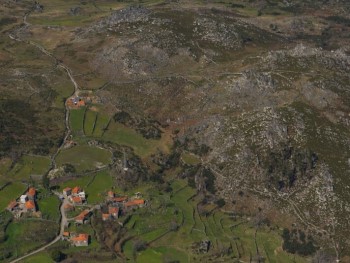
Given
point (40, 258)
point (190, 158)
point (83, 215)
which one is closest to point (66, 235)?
point (83, 215)

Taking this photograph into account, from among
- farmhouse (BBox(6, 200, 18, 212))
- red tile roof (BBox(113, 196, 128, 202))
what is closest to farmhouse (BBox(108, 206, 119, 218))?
red tile roof (BBox(113, 196, 128, 202))

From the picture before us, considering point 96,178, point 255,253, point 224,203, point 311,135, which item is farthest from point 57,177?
point 311,135

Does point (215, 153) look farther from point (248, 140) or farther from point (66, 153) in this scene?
point (66, 153)

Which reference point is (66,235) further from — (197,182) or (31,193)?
(197,182)

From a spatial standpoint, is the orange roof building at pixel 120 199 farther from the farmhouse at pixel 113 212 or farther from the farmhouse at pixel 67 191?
the farmhouse at pixel 67 191

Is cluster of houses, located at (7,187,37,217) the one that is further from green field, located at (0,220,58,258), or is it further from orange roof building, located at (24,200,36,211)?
green field, located at (0,220,58,258)

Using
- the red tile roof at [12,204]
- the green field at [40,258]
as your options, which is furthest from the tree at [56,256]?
the red tile roof at [12,204]
